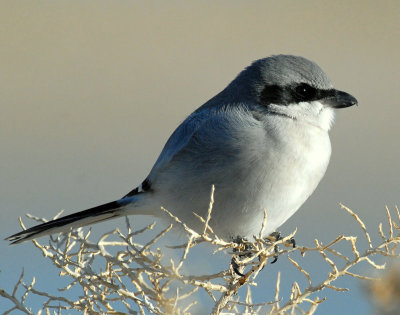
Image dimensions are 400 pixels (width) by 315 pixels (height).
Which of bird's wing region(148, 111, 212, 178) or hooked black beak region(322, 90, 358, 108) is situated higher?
bird's wing region(148, 111, 212, 178)

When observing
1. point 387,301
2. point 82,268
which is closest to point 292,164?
point 82,268

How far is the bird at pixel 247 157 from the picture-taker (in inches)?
57.2

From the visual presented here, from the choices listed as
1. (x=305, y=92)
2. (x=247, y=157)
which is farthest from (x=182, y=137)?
(x=305, y=92)

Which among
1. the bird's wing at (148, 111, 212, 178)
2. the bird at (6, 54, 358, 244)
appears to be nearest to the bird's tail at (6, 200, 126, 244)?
the bird at (6, 54, 358, 244)

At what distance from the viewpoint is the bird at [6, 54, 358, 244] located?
145cm

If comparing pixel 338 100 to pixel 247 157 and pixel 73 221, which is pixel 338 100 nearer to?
pixel 247 157

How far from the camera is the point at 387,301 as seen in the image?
438 mm

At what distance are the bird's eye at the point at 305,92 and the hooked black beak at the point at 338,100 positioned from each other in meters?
0.04

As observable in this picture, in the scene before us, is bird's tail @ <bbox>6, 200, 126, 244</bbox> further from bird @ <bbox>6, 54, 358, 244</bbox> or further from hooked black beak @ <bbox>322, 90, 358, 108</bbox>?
hooked black beak @ <bbox>322, 90, 358, 108</bbox>

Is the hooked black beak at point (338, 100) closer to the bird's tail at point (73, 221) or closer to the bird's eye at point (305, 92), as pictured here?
the bird's eye at point (305, 92)

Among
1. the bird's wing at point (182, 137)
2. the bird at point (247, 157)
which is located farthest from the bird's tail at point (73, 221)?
the bird's wing at point (182, 137)

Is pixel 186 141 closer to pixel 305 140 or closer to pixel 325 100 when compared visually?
pixel 305 140

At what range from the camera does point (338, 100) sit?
168 cm

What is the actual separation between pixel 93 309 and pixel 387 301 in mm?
651
